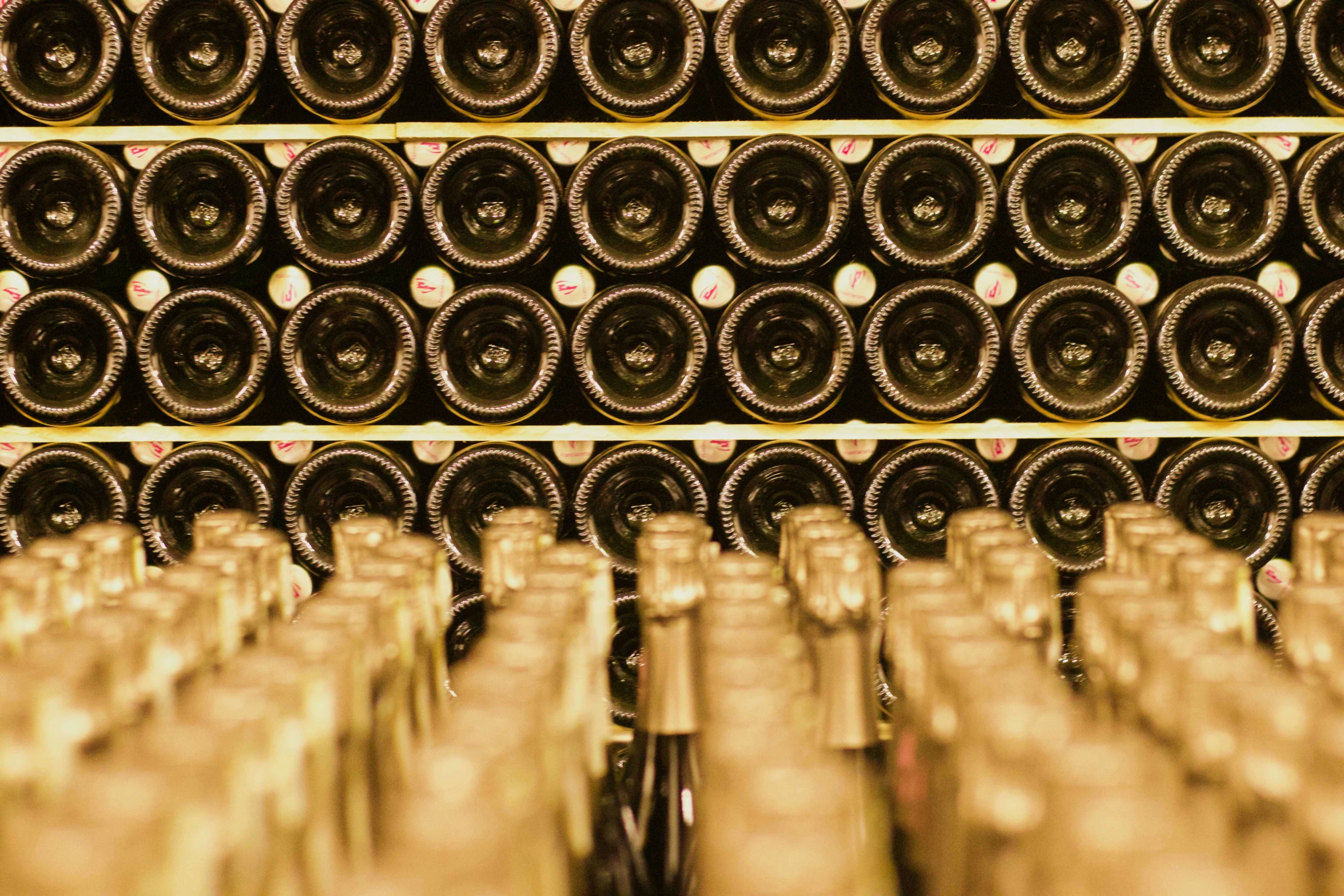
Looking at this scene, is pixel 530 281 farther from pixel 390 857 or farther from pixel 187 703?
pixel 390 857

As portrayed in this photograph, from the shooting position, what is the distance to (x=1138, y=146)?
1240 millimetres

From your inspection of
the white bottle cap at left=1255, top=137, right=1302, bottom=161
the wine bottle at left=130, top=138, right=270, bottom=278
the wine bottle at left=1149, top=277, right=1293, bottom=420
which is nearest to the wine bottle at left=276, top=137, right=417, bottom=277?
the wine bottle at left=130, top=138, right=270, bottom=278

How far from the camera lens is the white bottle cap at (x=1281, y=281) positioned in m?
1.24

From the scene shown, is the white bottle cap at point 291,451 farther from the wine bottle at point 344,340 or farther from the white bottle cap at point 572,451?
the white bottle cap at point 572,451

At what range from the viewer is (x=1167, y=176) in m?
1.19

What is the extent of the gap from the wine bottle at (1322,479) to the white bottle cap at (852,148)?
0.60 meters

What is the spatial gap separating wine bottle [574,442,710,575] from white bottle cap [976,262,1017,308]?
39 cm

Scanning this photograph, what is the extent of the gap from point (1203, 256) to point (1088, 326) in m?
0.14

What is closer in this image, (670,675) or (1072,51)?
(670,675)

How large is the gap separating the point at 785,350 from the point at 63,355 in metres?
0.83

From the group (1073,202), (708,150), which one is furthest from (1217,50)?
(708,150)

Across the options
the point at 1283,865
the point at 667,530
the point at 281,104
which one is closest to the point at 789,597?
the point at 667,530

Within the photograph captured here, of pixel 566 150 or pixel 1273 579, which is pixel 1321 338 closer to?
pixel 1273 579

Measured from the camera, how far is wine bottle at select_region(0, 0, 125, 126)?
1.19 meters
